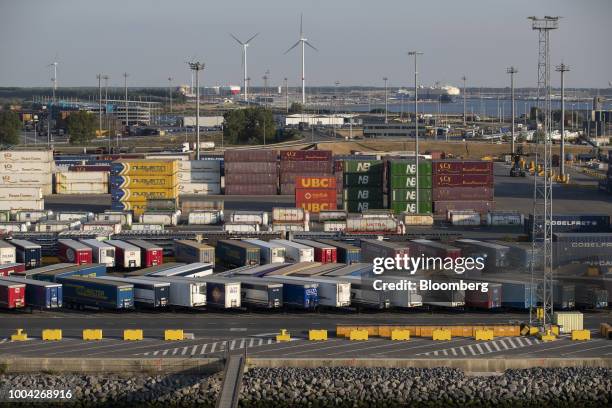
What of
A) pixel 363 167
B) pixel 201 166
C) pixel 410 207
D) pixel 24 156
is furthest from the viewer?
pixel 201 166

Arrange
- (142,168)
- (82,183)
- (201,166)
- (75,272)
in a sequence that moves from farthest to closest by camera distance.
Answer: (82,183) < (201,166) < (142,168) < (75,272)

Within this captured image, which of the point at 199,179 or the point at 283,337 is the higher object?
the point at 199,179

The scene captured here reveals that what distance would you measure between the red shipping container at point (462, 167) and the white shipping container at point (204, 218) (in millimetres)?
9389

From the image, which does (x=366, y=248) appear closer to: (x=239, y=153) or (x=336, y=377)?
(x=336, y=377)

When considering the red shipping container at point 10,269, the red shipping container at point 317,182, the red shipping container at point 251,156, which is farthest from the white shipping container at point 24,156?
the red shipping container at point 10,269

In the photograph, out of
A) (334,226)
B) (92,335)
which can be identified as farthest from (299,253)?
(92,335)

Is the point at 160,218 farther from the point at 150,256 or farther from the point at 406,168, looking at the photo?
the point at 406,168

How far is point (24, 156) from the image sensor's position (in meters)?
48.2

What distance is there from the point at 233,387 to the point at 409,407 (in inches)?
136

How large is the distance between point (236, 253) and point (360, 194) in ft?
44.5

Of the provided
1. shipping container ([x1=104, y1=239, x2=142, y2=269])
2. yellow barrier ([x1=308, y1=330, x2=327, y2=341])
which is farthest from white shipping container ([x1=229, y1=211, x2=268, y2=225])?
yellow barrier ([x1=308, y1=330, x2=327, y2=341])

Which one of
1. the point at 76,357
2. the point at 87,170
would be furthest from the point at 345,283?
the point at 87,170

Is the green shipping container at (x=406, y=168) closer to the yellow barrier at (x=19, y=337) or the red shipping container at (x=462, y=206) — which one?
the red shipping container at (x=462, y=206)

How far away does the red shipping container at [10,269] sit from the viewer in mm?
28953
